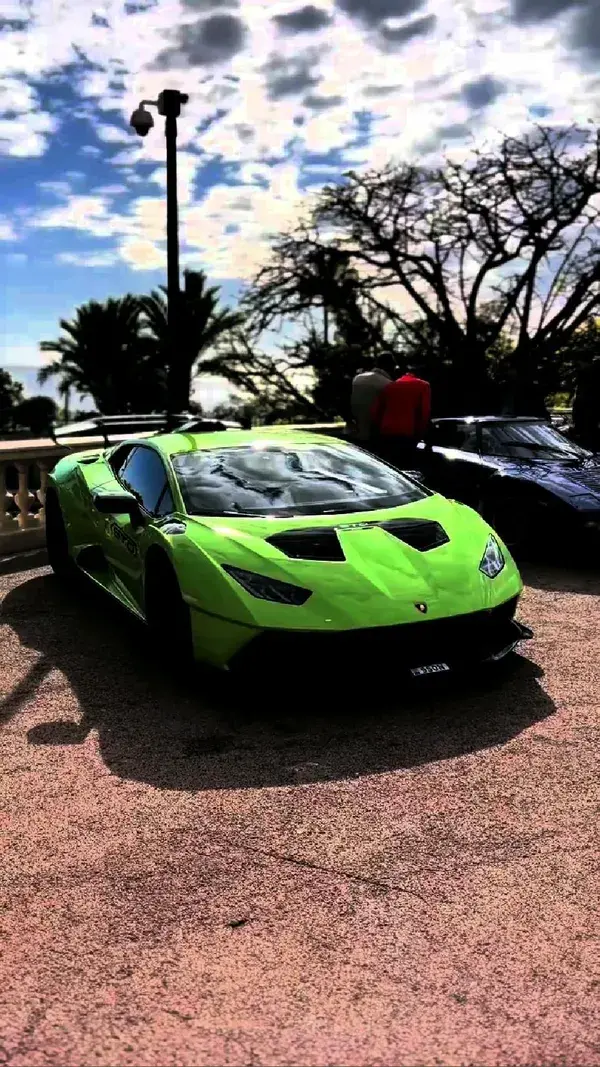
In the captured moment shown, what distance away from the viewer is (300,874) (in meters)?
2.83

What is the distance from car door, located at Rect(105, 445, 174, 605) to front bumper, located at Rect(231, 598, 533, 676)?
1.31 m

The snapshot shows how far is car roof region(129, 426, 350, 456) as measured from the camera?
222 inches

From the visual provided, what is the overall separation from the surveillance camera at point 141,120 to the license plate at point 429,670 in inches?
363

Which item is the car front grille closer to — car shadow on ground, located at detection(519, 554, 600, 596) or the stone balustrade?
car shadow on ground, located at detection(519, 554, 600, 596)

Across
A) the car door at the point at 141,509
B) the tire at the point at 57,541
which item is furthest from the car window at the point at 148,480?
the tire at the point at 57,541

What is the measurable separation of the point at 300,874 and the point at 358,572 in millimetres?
1680

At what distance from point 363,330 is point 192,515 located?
53.3 feet

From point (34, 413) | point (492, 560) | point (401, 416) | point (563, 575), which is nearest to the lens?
point (492, 560)

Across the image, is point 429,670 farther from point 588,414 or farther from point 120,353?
point 120,353

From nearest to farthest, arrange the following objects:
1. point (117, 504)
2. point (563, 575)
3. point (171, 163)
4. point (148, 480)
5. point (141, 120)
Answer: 1. point (117, 504)
2. point (148, 480)
3. point (563, 575)
4. point (171, 163)
5. point (141, 120)

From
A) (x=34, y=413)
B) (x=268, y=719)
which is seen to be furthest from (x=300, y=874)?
(x=34, y=413)

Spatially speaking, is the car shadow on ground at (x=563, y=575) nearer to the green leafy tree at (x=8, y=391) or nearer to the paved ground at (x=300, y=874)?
the paved ground at (x=300, y=874)

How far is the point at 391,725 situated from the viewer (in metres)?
4.02

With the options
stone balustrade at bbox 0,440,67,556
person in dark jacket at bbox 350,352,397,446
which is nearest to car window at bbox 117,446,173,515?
stone balustrade at bbox 0,440,67,556
